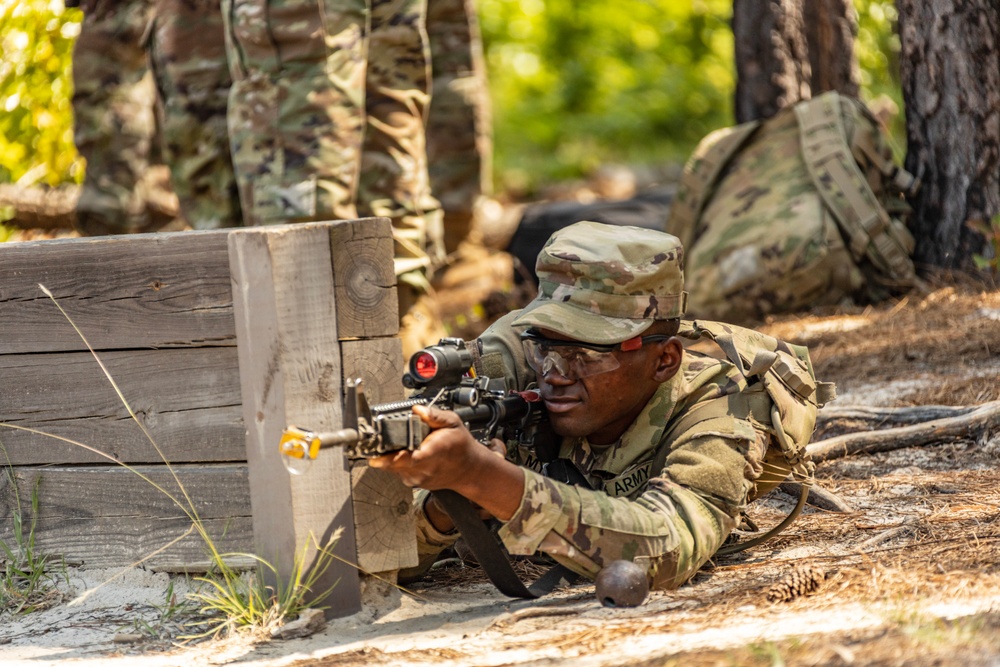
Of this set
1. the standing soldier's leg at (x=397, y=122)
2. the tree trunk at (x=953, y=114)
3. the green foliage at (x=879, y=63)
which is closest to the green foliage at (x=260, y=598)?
the standing soldier's leg at (x=397, y=122)

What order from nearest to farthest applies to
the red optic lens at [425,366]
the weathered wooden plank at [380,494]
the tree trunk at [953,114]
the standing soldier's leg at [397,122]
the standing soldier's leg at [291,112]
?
the red optic lens at [425,366] < the weathered wooden plank at [380,494] < the standing soldier's leg at [291,112] < the standing soldier's leg at [397,122] < the tree trunk at [953,114]

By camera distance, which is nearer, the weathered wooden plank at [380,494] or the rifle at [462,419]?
the rifle at [462,419]

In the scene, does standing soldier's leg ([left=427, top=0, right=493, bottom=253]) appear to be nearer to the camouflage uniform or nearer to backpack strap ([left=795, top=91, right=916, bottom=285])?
backpack strap ([left=795, top=91, right=916, bottom=285])

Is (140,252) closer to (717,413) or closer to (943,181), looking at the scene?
(717,413)

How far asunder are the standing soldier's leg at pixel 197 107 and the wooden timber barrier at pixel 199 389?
2315mm

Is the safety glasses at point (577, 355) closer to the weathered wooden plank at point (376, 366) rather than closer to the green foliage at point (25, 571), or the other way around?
the weathered wooden plank at point (376, 366)

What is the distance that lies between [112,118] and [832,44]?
4.57m

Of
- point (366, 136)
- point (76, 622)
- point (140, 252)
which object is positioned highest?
point (366, 136)

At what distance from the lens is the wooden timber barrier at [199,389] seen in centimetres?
271

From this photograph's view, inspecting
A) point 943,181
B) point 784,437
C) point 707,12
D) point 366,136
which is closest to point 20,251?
point 784,437

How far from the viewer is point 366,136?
5.17 meters

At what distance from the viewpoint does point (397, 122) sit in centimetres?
520

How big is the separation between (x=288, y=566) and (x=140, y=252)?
33.5 inches

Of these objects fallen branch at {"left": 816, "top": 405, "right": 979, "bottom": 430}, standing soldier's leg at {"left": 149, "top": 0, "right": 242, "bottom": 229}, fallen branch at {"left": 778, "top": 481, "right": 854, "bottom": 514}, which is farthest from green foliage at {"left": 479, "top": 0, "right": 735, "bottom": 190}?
fallen branch at {"left": 778, "top": 481, "right": 854, "bottom": 514}
